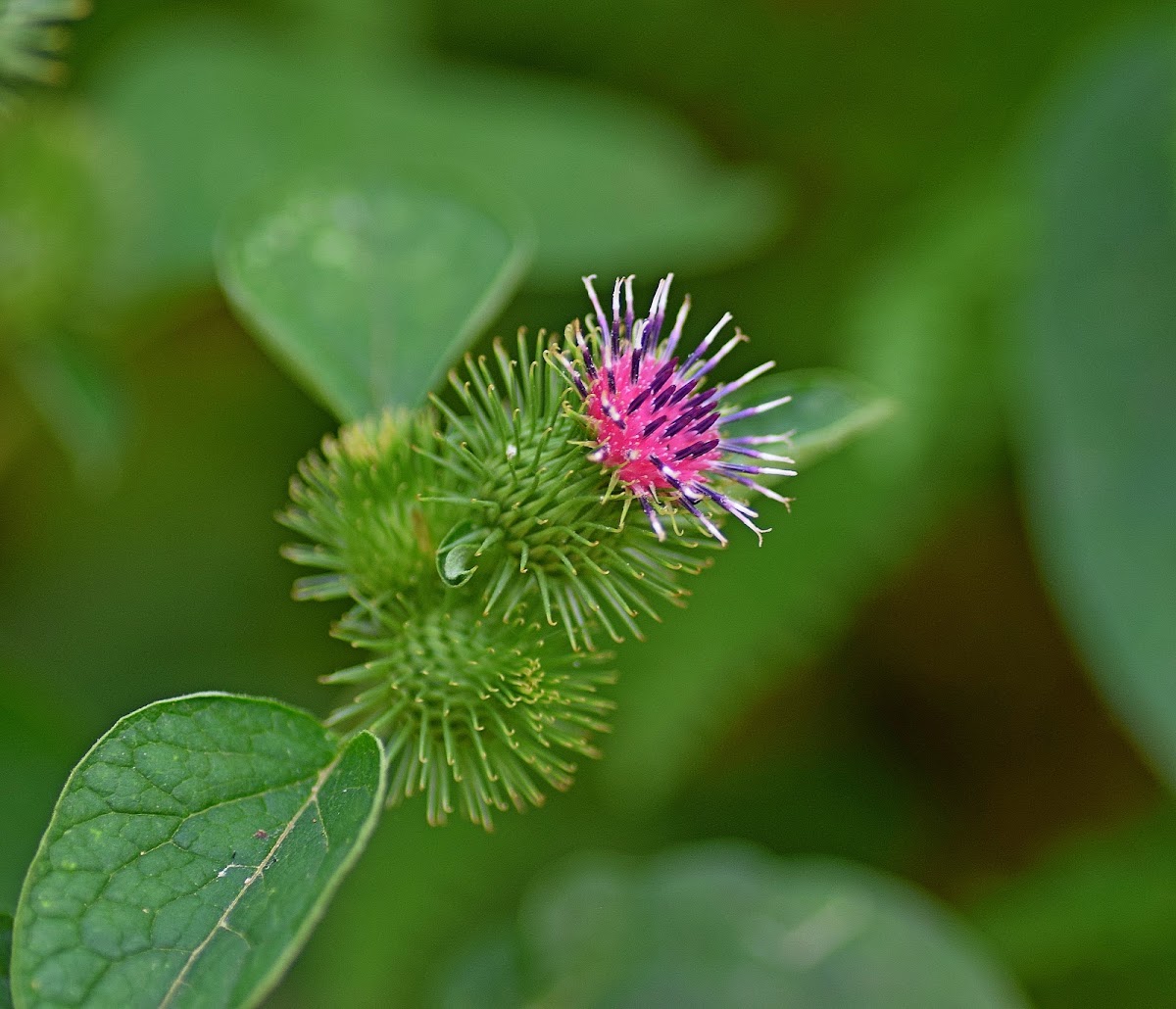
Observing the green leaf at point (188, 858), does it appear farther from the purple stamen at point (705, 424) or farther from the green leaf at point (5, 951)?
the purple stamen at point (705, 424)

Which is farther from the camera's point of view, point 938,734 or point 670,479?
point 938,734

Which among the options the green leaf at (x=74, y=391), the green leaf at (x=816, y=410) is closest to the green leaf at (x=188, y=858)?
the green leaf at (x=816, y=410)

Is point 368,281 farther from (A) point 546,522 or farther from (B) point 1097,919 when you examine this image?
(B) point 1097,919

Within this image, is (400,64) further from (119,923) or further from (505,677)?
(119,923)

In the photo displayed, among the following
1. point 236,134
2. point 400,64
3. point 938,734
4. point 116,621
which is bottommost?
point 116,621

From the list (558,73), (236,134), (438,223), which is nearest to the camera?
(438,223)

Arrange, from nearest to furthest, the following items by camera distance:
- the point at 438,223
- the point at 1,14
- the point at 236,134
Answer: the point at 1,14, the point at 438,223, the point at 236,134

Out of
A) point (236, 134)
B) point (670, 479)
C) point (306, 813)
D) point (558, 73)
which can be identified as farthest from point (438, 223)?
point (558, 73)
